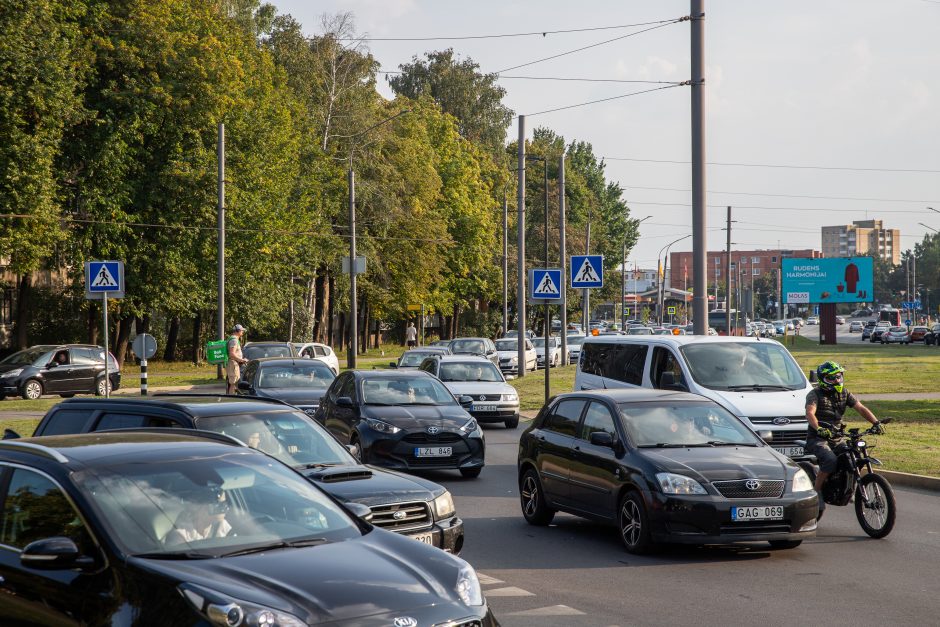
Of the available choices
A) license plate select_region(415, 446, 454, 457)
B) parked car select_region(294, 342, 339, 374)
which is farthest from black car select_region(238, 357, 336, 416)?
parked car select_region(294, 342, 339, 374)

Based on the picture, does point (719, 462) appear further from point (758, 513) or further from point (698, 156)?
point (698, 156)

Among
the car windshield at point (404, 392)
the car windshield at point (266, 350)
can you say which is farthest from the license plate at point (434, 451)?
the car windshield at point (266, 350)

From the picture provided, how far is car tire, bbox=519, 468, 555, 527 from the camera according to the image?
40.7 ft

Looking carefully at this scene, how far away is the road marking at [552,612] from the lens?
26.8ft

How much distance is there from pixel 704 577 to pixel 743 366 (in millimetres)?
7067

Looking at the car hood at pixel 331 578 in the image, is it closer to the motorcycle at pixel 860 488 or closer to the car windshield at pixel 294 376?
the motorcycle at pixel 860 488

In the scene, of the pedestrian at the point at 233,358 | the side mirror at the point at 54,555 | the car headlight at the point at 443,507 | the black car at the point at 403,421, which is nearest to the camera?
the side mirror at the point at 54,555

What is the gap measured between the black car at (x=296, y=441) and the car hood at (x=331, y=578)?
3.33 meters

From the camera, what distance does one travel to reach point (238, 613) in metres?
4.68

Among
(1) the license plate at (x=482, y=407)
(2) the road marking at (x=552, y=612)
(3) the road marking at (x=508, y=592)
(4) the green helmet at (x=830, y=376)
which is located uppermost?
(4) the green helmet at (x=830, y=376)

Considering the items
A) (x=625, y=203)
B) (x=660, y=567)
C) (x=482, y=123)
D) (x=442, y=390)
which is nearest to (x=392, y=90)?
(x=482, y=123)

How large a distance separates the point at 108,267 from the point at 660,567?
18.1 metres

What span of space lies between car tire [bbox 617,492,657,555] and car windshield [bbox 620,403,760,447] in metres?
0.62

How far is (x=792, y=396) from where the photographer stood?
15.5 m
